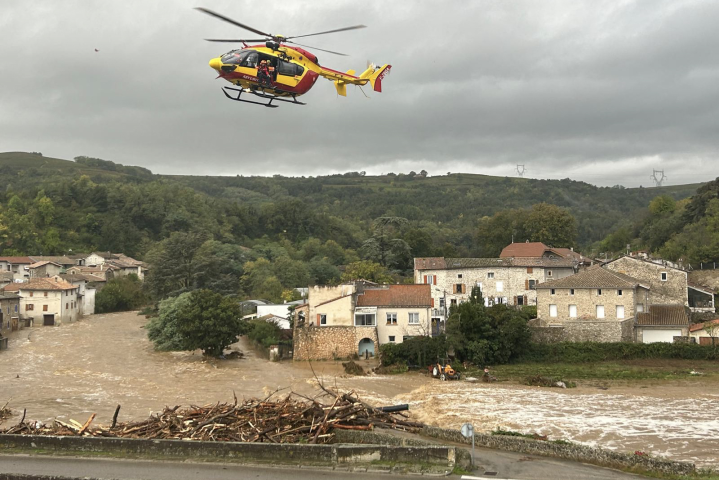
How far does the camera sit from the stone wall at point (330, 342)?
43938 mm

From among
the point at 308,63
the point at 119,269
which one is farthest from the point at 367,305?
the point at 119,269

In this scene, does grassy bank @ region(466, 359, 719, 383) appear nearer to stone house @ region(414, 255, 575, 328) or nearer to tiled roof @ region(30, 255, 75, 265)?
stone house @ region(414, 255, 575, 328)

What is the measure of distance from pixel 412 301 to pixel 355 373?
310 inches

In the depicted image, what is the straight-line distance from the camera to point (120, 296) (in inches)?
2953

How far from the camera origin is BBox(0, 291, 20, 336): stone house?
55094 mm

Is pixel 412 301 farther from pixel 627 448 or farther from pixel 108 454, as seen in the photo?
pixel 108 454

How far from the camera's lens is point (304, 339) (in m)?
44.3

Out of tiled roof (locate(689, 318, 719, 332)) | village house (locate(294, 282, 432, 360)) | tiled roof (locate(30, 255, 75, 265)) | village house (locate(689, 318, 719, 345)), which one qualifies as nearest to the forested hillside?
tiled roof (locate(30, 255, 75, 265))

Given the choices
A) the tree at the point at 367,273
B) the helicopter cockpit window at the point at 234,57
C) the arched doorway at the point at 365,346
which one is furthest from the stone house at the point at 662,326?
the helicopter cockpit window at the point at 234,57

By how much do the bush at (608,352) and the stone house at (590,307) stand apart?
3.41ft

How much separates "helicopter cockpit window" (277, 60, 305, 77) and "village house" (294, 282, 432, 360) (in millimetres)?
19821

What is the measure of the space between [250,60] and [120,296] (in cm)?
5451

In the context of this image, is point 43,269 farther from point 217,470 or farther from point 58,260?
point 217,470

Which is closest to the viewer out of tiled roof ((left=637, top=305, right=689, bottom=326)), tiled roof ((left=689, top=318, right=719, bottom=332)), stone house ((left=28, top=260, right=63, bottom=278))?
tiled roof ((left=689, top=318, right=719, bottom=332))
